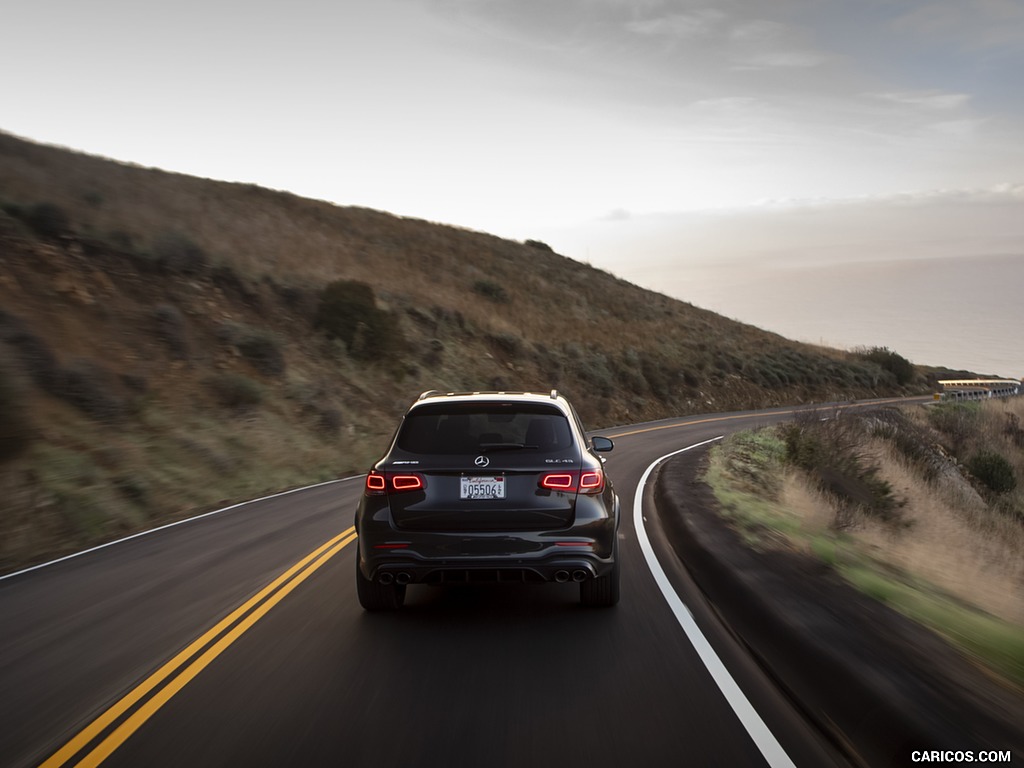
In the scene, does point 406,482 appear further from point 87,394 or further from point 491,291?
point 491,291

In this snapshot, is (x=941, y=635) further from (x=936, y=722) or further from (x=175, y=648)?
(x=175, y=648)

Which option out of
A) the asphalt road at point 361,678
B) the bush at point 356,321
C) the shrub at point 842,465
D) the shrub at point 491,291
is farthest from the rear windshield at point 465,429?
the shrub at point 491,291

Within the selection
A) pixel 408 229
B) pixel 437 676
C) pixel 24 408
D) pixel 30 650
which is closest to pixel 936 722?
pixel 437 676

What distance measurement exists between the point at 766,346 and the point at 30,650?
66.7 m

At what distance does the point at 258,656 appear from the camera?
215 inches

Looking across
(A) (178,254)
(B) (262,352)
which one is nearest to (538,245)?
(A) (178,254)

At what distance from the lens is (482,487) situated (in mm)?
5949

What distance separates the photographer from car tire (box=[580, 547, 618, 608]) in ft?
21.0

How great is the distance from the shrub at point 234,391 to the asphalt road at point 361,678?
554 inches

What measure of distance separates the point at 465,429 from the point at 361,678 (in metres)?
2.10

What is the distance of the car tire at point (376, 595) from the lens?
645 centimetres

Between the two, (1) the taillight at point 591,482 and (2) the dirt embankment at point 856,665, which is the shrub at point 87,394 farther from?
(1) the taillight at point 591,482

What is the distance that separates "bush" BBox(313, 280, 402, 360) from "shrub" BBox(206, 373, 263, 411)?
855 centimetres

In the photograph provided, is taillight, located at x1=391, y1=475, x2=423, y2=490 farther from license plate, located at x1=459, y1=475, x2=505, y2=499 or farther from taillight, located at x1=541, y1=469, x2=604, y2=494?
taillight, located at x1=541, y1=469, x2=604, y2=494
